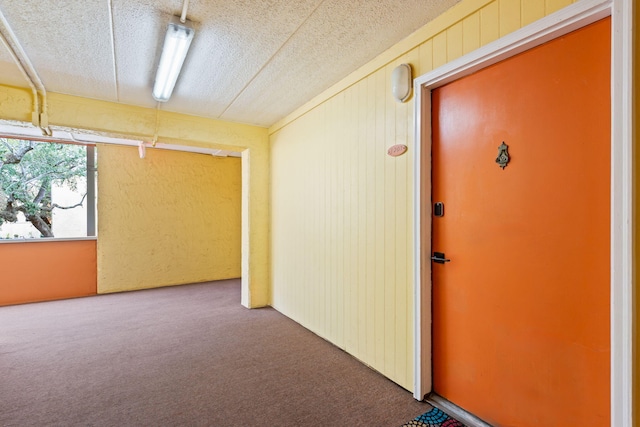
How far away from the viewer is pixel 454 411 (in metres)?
1.89

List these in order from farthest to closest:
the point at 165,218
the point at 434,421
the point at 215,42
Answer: the point at 165,218 < the point at 215,42 < the point at 434,421

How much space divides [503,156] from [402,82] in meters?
0.87

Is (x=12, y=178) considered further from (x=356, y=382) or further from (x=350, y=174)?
(x=356, y=382)

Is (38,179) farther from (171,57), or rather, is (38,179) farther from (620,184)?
(620,184)

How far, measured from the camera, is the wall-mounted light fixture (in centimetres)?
210

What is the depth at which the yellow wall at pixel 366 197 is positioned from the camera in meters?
1.90

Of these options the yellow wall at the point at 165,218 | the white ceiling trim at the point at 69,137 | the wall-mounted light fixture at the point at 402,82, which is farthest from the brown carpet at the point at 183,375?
the white ceiling trim at the point at 69,137

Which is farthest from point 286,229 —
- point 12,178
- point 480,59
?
point 12,178

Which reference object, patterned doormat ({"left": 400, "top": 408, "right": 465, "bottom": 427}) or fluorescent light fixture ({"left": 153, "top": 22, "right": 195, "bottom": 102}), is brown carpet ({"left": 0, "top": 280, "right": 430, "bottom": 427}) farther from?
fluorescent light fixture ({"left": 153, "top": 22, "right": 195, "bottom": 102})

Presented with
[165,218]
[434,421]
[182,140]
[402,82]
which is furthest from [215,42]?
[165,218]

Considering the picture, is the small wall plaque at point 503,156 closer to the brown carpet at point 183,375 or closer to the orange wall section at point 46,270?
the brown carpet at point 183,375

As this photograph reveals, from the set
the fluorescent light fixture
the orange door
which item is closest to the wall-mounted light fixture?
the orange door

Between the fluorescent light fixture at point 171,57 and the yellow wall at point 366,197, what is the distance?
1.35m

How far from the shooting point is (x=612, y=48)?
1.22 metres
